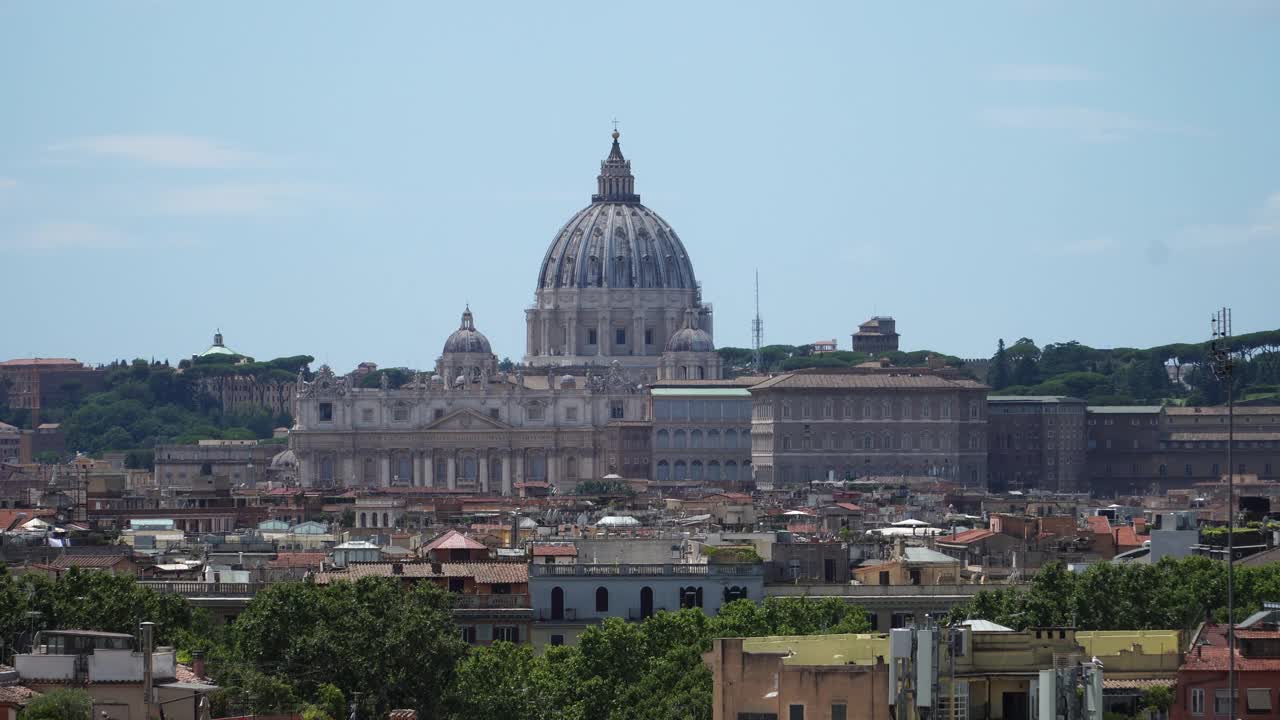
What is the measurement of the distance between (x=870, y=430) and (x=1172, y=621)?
418 feet

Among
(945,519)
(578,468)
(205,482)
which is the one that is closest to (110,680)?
(945,519)

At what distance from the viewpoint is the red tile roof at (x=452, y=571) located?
54.8 m

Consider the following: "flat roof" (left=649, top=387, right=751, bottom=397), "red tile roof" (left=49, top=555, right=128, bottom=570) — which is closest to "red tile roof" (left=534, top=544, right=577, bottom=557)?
"red tile roof" (left=49, top=555, right=128, bottom=570)

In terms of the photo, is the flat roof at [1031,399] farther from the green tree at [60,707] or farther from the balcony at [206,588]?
the green tree at [60,707]

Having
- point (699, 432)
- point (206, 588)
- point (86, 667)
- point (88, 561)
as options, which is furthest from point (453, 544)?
point (699, 432)

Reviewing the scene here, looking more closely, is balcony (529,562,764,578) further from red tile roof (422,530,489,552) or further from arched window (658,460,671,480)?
arched window (658,460,671,480)

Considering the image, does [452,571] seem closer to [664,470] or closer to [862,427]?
[862,427]

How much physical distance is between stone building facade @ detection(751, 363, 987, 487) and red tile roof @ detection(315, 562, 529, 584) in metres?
113

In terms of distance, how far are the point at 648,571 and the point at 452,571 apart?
121 inches

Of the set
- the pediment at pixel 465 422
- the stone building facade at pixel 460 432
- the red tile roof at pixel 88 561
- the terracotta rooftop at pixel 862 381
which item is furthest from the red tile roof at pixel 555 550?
the pediment at pixel 465 422

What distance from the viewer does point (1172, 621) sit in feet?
147

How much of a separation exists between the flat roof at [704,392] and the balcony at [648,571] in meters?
129

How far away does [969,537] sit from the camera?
74.9 metres

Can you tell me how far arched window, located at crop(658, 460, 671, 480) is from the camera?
601 feet
